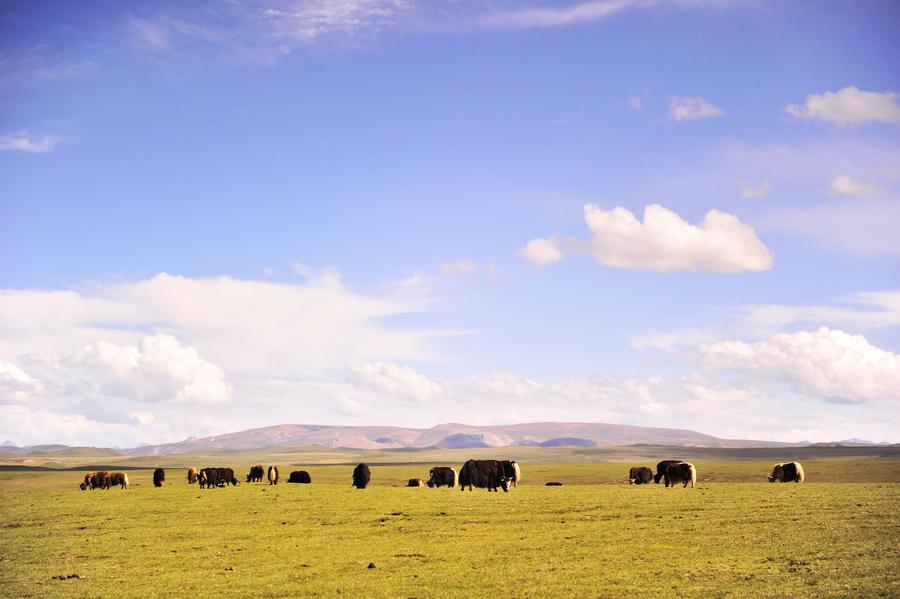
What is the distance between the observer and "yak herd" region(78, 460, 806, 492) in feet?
184

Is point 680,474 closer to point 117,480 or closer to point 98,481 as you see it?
point 117,480

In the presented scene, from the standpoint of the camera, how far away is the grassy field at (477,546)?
2136 cm

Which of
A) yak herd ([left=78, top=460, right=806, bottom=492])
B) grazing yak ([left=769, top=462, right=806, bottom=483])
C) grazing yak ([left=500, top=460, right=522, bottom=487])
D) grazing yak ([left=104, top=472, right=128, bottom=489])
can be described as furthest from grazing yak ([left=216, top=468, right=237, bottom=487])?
grazing yak ([left=769, top=462, right=806, bottom=483])

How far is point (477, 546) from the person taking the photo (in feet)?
91.8

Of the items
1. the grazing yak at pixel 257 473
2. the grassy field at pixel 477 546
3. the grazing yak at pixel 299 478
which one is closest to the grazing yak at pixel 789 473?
the grassy field at pixel 477 546

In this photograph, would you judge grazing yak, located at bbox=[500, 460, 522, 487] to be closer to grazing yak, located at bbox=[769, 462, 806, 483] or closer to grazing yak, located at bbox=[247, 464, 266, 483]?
grazing yak, located at bbox=[769, 462, 806, 483]

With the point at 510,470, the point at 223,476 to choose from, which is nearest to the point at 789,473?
the point at 510,470

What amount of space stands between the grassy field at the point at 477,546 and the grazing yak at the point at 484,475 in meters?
8.52

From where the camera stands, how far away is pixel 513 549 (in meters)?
27.0

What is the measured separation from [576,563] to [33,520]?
109 feet

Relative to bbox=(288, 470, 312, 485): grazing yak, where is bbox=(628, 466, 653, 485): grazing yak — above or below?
above

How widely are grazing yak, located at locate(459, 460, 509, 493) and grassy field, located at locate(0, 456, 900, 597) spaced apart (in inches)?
336

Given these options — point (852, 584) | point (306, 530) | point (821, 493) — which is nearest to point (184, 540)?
point (306, 530)

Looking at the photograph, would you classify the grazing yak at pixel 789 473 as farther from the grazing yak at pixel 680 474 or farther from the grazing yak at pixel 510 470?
the grazing yak at pixel 510 470
